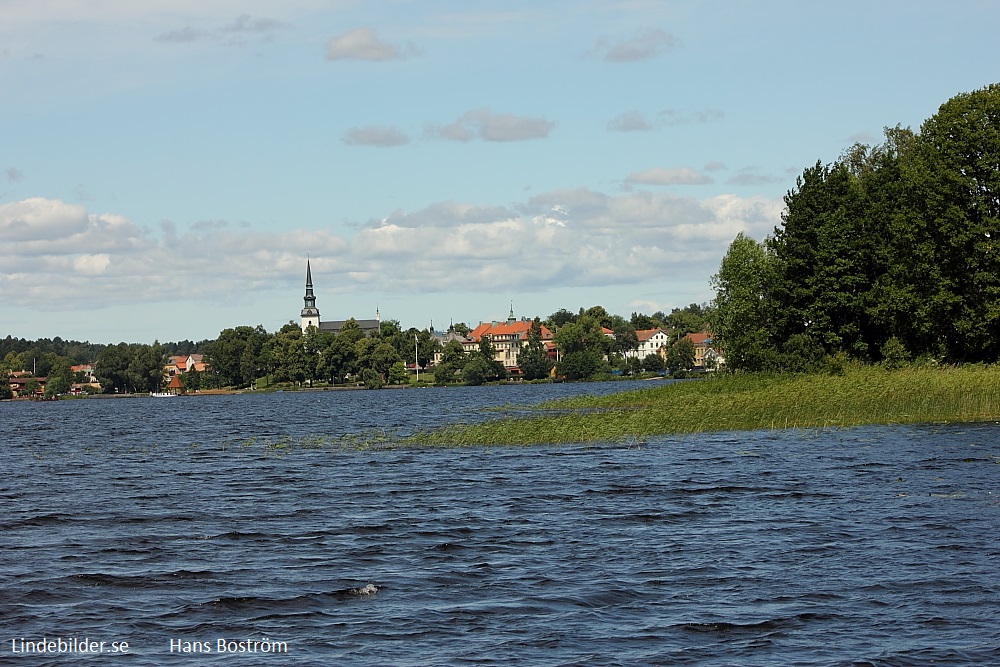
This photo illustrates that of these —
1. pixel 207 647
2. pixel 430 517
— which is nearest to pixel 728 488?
pixel 430 517

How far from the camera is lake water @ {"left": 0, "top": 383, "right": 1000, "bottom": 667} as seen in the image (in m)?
15.3

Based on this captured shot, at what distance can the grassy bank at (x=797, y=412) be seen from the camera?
152 feet

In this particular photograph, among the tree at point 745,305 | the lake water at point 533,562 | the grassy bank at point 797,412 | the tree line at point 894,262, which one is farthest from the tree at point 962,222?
the lake water at point 533,562

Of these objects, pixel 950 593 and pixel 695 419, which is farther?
pixel 695 419

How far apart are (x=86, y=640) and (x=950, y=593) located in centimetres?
1308

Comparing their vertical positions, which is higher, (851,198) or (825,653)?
(851,198)

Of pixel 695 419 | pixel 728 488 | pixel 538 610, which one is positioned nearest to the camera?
pixel 538 610

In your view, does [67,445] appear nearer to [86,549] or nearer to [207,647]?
[86,549]

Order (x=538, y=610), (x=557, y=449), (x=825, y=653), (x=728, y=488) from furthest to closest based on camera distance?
(x=557, y=449) → (x=728, y=488) → (x=538, y=610) → (x=825, y=653)

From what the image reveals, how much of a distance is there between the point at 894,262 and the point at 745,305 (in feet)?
52.4

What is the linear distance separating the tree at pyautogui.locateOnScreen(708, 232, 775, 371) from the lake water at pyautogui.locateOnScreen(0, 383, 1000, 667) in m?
36.5

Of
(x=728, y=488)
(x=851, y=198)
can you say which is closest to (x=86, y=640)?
(x=728, y=488)

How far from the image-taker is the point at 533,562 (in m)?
20.7

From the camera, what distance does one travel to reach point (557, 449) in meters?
44.2
